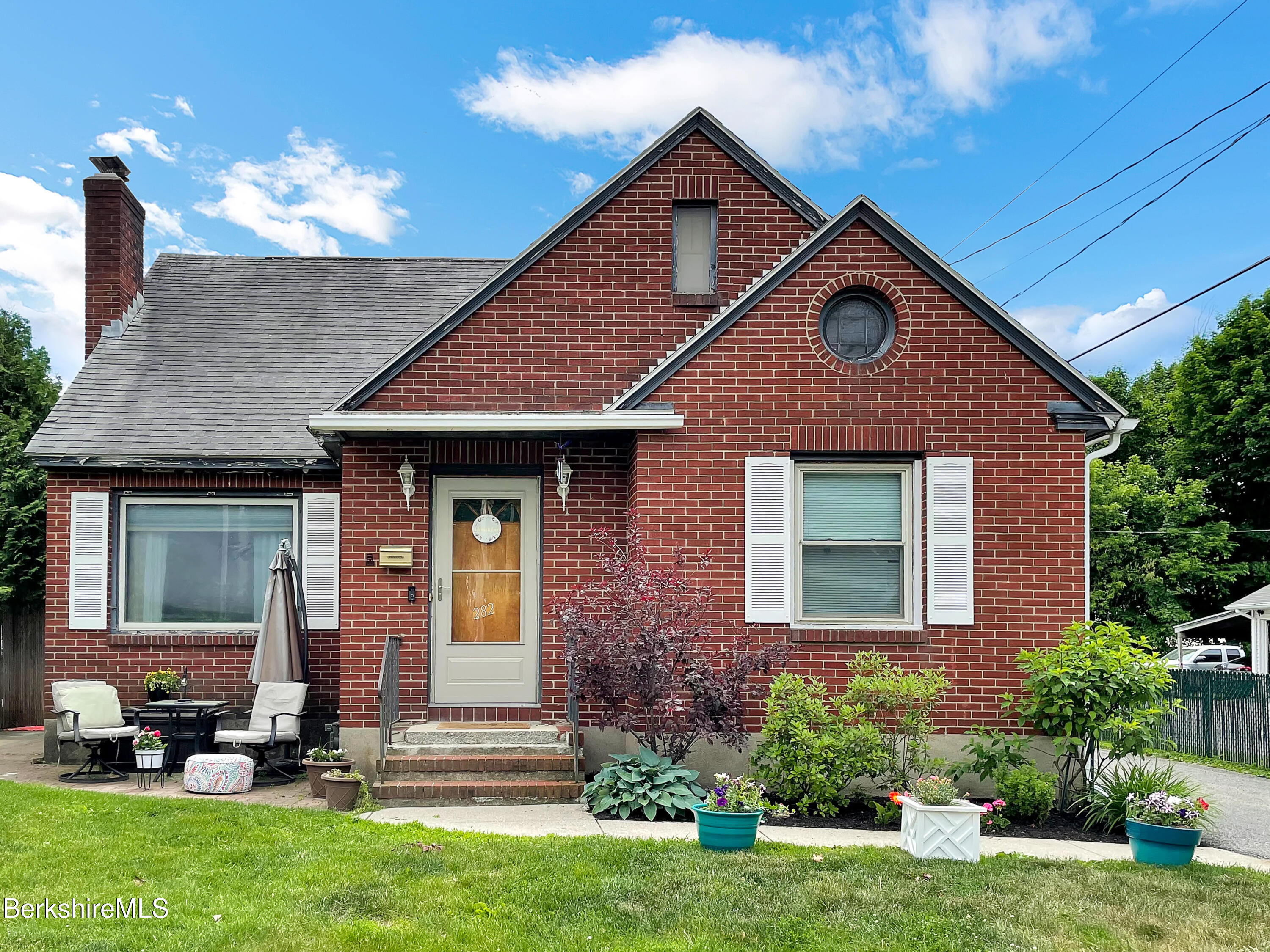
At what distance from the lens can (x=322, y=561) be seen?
10844 mm

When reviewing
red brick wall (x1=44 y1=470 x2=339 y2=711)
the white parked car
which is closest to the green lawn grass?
red brick wall (x1=44 y1=470 x2=339 y2=711)

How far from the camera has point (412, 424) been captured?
343 inches

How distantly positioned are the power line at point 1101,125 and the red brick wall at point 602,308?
225 inches

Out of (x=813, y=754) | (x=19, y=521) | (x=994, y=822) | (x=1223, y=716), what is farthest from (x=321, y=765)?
(x=1223, y=716)

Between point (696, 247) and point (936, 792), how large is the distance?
5.99 meters

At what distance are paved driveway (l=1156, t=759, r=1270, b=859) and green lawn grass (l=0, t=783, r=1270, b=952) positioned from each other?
4.85 ft

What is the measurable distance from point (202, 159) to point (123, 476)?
36.2ft

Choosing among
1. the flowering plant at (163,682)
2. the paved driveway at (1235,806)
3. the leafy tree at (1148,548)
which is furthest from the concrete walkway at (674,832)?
the leafy tree at (1148,548)

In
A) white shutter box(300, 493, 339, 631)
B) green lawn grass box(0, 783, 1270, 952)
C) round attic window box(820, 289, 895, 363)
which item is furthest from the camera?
white shutter box(300, 493, 339, 631)

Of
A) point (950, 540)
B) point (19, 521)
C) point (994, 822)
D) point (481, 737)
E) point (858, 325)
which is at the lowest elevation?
point (994, 822)

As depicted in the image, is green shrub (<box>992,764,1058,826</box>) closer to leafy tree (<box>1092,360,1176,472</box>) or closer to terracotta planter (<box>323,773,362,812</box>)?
terracotta planter (<box>323,773,362,812</box>)

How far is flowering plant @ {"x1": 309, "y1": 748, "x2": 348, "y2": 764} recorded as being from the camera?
8484mm

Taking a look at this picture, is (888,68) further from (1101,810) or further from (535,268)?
(1101,810)

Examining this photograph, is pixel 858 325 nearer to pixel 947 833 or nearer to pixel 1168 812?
pixel 947 833
